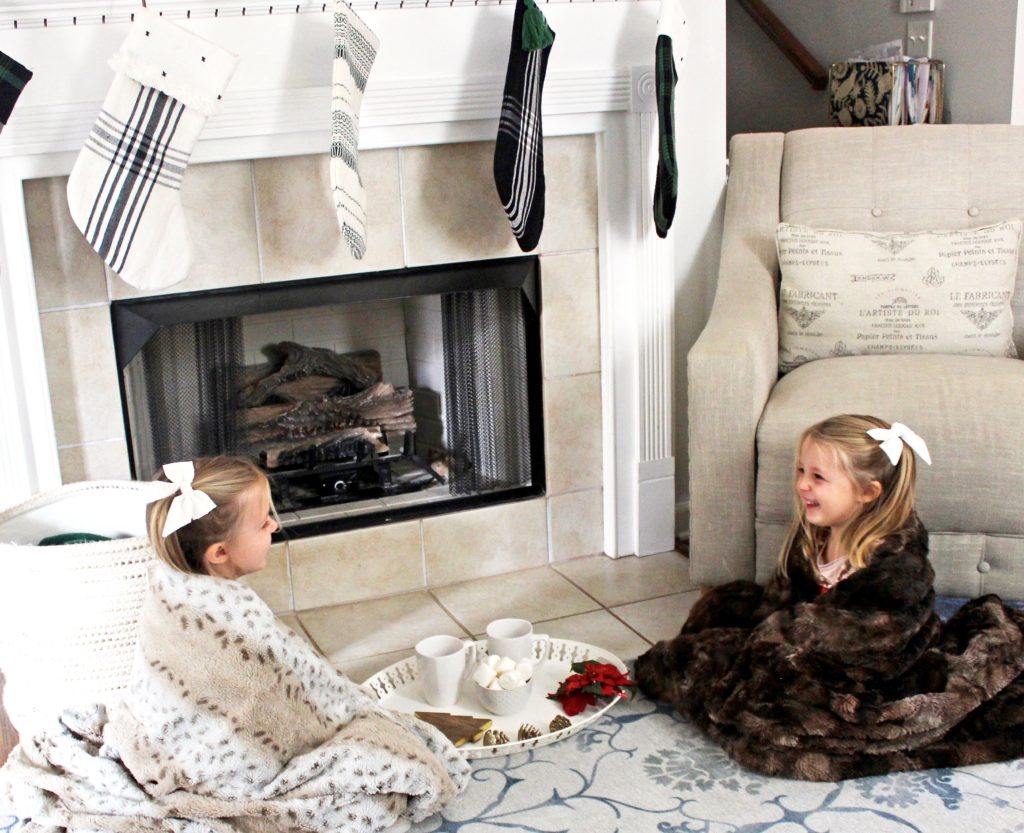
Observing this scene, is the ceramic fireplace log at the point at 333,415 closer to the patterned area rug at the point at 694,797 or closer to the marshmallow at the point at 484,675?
the marshmallow at the point at 484,675

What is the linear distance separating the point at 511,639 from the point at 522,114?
3.23ft

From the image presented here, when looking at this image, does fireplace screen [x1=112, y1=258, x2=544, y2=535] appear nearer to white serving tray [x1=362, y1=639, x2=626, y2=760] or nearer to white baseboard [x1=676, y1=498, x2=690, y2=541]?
white baseboard [x1=676, y1=498, x2=690, y2=541]

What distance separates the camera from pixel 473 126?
239 cm

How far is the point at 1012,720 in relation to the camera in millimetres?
1821

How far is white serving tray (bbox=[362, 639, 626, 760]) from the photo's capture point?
1899 mm

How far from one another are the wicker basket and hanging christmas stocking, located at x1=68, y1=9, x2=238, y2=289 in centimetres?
55

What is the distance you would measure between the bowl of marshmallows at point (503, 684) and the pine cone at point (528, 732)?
0.05m

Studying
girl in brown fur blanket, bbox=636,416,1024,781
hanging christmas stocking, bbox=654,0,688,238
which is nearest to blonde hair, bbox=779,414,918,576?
girl in brown fur blanket, bbox=636,416,1024,781

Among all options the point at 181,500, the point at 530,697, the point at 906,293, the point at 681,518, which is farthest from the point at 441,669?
the point at 906,293

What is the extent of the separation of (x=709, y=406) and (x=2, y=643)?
123 cm

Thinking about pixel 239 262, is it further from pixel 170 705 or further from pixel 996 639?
pixel 996 639

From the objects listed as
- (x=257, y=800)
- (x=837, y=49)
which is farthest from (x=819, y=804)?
(x=837, y=49)

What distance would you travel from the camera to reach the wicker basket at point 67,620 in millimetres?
1786

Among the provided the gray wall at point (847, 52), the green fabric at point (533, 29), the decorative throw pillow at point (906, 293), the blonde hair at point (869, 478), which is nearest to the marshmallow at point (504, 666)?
the blonde hair at point (869, 478)
